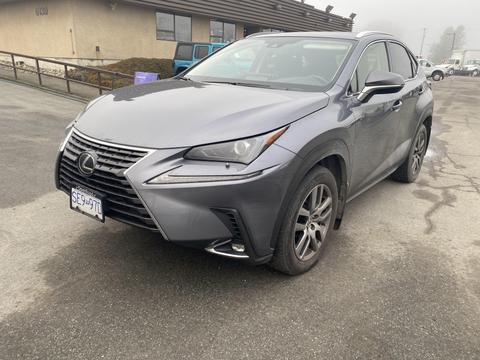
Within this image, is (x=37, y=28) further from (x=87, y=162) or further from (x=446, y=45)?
(x=446, y=45)

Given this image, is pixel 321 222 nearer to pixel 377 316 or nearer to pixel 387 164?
pixel 377 316

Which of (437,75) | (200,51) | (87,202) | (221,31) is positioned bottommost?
(437,75)

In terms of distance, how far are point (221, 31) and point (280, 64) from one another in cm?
2004

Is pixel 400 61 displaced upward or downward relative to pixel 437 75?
upward

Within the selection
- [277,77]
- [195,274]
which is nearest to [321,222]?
[195,274]

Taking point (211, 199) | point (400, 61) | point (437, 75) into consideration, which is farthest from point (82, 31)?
point (437, 75)

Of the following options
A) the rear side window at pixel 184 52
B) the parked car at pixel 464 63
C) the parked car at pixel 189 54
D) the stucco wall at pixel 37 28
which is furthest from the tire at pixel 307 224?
the parked car at pixel 464 63

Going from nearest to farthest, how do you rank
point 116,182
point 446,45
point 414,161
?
point 116,182
point 414,161
point 446,45

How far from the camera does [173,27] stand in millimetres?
19578

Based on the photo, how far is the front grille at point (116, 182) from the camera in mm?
2332

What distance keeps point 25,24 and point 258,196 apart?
19.9m

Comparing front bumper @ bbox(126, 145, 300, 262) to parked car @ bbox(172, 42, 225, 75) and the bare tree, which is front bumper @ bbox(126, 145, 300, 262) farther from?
the bare tree

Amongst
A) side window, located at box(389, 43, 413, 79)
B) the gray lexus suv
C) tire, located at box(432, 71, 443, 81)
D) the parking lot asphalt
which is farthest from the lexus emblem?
tire, located at box(432, 71, 443, 81)

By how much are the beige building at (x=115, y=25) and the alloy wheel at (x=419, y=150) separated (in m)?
14.4
